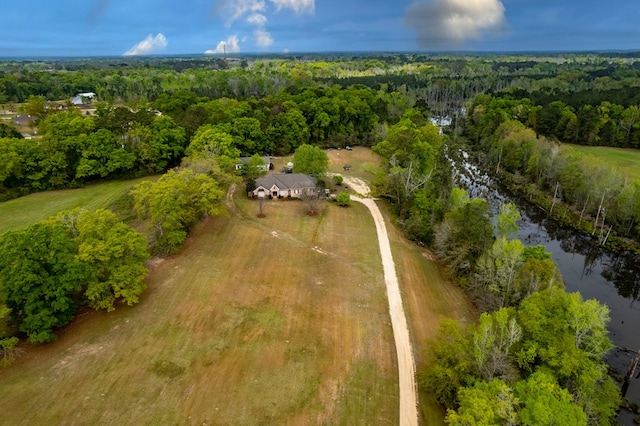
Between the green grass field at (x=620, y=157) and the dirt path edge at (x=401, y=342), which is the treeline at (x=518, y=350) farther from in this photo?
the green grass field at (x=620, y=157)

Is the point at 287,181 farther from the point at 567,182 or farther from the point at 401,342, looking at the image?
the point at 567,182

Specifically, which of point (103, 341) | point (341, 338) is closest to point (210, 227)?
point (103, 341)

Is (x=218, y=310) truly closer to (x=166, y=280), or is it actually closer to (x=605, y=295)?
(x=166, y=280)

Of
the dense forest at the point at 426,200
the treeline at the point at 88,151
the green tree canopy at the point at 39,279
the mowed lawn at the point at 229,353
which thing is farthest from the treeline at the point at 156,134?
the green tree canopy at the point at 39,279

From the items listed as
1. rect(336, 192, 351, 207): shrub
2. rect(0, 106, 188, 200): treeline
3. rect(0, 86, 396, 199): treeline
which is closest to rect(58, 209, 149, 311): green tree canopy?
rect(336, 192, 351, 207): shrub

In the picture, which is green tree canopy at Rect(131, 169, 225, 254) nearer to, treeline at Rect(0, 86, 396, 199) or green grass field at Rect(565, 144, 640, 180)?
treeline at Rect(0, 86, 396, 199)

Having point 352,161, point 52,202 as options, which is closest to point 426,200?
point 352,161
